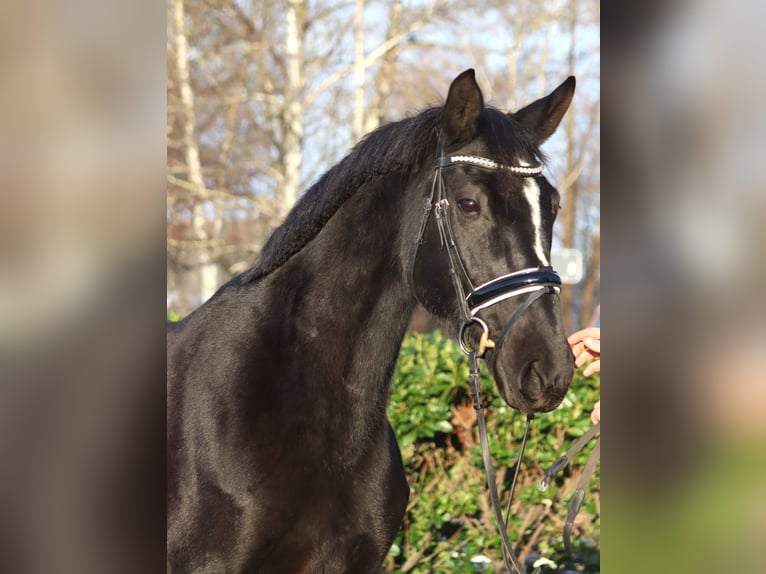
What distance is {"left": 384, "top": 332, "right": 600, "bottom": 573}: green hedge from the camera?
467 cm

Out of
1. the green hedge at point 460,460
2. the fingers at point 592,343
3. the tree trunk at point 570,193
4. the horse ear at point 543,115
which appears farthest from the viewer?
the tree trunk at point 570,193

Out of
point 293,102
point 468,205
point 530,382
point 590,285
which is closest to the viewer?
point 530,382

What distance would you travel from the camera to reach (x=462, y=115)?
2369mm

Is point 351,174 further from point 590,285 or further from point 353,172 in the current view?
point 590,285

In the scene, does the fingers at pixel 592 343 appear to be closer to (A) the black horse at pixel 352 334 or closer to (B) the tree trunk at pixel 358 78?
(A) the black horse at pixel 352 334

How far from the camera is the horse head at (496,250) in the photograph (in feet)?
6.97

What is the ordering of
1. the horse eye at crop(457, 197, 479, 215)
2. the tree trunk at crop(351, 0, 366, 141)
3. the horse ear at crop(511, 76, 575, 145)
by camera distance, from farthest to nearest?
the tree trunk at crop(351, 0, 366, 141)
the horse ear at crop(511, 76, 575, 145)
the horse eye at crop(457, 197, 479, 215)

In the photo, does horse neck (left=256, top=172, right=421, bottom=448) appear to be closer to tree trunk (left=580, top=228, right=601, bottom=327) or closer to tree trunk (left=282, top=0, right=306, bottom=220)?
tree trunk (left=282, top=0, right=306, bottom=220)

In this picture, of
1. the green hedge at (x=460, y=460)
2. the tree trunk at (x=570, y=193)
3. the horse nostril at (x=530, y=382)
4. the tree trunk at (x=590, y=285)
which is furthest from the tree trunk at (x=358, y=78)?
the horse nostril at (x=530, y=382)

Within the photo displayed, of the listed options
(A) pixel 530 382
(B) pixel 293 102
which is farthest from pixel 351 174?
(B) pixel 293 102

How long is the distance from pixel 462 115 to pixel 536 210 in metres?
0.40

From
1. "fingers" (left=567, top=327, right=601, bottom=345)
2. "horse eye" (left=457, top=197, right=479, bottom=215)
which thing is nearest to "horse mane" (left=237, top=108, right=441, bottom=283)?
"horse eye" (left=457, top=197, right=479, bottom=215)
